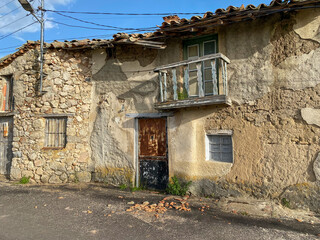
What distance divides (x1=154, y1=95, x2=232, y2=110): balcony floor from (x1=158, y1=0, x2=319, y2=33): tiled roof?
5.54 ft

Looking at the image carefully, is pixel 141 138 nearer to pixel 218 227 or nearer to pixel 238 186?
pixel 238 186

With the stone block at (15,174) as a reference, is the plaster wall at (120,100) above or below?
above

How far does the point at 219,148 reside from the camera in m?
5.98

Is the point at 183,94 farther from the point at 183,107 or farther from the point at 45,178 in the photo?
the point at 45,178

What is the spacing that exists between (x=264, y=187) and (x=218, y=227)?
1.62 m

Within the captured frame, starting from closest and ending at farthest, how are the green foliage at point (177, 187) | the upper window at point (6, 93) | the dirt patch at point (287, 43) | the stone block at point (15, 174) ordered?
the dirt patch at point (287, 43), the green foliage at point (177, 187), the stone block at point (15, 174), the upper window at point (6, 93)

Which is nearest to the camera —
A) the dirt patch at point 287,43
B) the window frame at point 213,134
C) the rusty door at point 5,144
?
the dirt patch at point 287,43

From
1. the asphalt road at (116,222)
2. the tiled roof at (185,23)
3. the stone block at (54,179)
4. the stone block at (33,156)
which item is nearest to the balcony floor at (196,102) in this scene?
the tiled roof at (185,23)

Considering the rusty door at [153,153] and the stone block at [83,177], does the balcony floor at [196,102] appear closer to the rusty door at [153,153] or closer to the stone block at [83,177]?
the rusty door at [153,153]

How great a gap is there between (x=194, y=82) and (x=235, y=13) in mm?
1847

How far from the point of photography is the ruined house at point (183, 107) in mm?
5109

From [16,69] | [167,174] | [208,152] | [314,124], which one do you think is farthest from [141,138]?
[16,69]

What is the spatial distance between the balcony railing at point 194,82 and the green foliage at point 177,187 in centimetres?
188

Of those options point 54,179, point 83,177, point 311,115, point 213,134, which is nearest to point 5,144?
point 54,179
